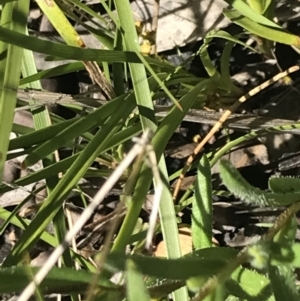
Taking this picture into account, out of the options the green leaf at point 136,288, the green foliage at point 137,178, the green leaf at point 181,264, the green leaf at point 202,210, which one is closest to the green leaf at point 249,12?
the green foliage at point 137,178

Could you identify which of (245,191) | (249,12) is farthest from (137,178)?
(249,12)

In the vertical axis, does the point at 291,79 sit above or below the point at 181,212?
above

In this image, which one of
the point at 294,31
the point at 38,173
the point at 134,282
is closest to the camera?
the point at 134,282

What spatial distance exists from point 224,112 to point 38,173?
0.39 m

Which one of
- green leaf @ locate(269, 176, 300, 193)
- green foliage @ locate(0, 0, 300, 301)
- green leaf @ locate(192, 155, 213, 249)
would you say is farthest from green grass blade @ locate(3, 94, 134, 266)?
green leaf @ locate(269, 176, 300, 193)

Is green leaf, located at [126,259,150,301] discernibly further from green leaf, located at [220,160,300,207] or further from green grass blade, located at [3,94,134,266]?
green grass blade, located at [3,94,134,266]

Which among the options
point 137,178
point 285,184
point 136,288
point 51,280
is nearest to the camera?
point 136,288

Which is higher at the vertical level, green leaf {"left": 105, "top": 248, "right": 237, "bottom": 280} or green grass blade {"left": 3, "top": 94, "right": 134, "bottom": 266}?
green grass blade {"left": 3, "top": 94, "right": 134, "bottom": 266}

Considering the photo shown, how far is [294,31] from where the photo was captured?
119 cm

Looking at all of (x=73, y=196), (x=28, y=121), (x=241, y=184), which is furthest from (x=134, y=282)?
(x=28, y=121)

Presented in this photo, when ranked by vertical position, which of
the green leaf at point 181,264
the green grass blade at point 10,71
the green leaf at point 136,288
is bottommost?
the green leaf at point 136,288

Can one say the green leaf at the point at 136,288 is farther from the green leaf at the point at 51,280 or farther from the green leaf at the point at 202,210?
the green leaf at the point at 202,210

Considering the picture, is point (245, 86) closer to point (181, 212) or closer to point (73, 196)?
point (181, 212)

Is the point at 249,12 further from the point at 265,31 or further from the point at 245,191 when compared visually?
the point at 245,191
